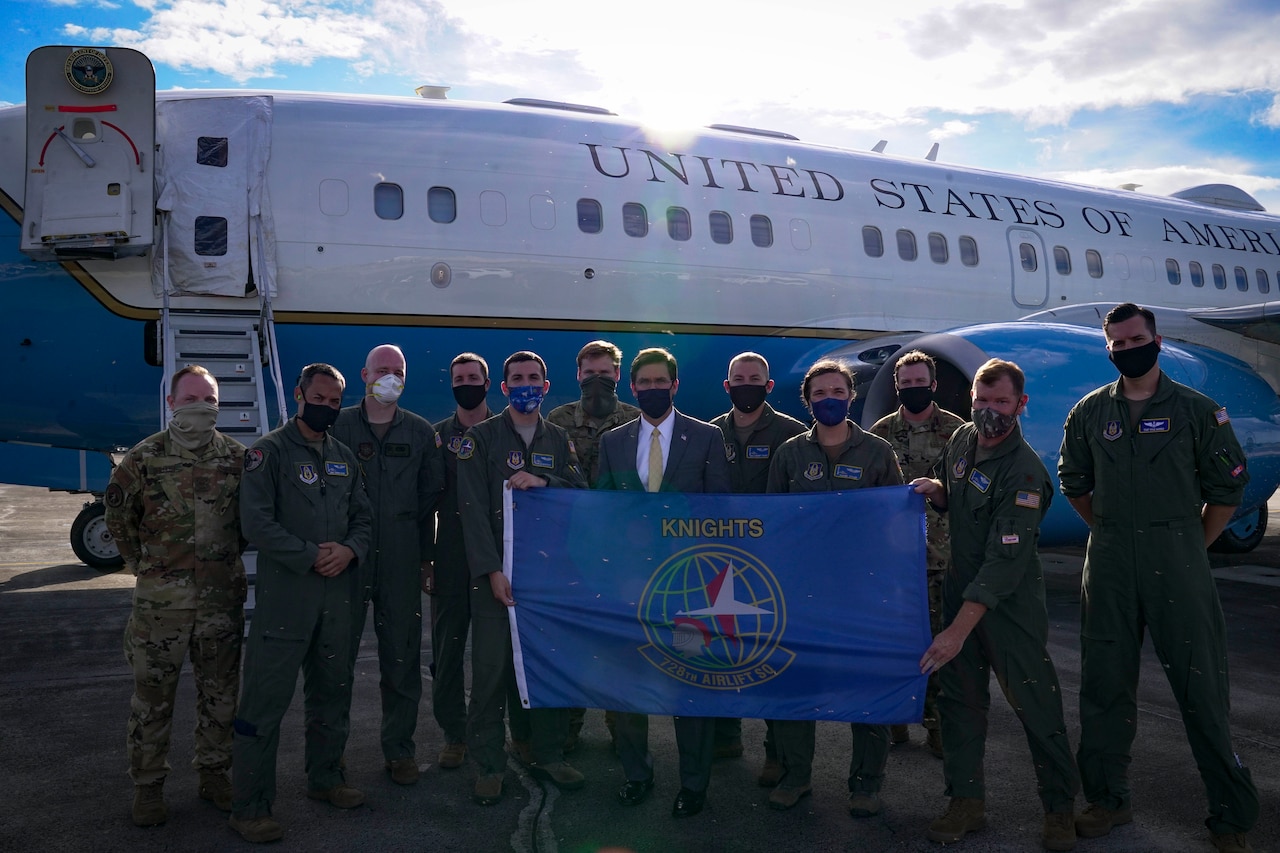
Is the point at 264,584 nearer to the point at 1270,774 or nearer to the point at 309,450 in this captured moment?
the point at 309,450

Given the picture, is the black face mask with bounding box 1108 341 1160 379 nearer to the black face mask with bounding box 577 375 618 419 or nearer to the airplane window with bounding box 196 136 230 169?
the black face mask with bounding box 577 375 618 419

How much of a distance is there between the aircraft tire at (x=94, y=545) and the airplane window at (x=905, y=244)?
8.42 m

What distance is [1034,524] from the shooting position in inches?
154

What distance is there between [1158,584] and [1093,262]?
8732 millimetres

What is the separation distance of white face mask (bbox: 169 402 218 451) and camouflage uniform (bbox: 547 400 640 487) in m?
1.65

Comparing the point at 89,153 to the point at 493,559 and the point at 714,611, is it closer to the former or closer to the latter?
the point at 493,559

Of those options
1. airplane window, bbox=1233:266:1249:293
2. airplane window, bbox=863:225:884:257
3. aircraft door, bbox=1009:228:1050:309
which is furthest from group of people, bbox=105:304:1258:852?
airplane window, bbox=1233:266:1249:293

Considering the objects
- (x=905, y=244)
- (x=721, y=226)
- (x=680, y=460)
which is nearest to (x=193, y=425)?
(x=680, y=460)

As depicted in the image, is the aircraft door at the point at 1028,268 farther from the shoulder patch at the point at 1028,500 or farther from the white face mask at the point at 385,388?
the white face mask at the point at 385,388

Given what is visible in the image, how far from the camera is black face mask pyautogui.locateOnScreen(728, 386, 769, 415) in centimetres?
479

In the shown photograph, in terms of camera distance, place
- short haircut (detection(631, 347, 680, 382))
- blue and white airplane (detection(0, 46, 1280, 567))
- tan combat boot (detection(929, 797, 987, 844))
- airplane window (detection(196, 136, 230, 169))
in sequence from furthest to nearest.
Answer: airplane window (detection(196, 136, 230, 169)) < blue and white airplane (detection(0, 46, 1280, 567)) < short haircut (detection(631, 347, 680, 382)) < tan combat boot (detection(929, 797, 987, 844))

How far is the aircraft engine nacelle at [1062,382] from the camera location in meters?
6.87

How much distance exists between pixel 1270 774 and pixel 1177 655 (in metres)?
1.18

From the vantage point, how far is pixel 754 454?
4.91 meters
